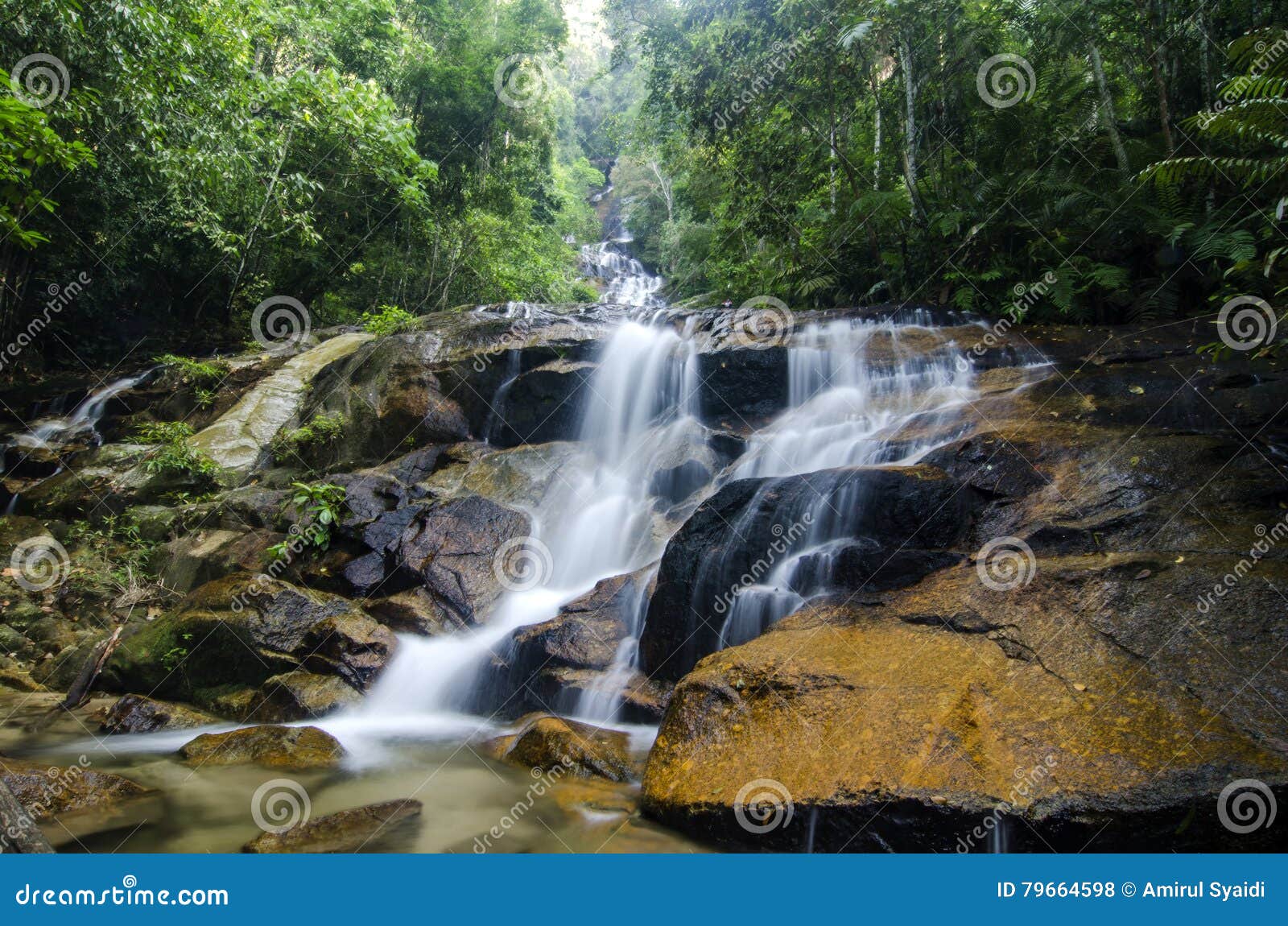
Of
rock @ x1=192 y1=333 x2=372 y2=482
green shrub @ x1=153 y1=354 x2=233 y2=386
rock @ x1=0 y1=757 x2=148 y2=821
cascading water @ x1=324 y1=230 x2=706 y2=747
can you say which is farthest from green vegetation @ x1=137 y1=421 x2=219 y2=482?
rock @ x1=0 y1=757 x2=148 y2=821

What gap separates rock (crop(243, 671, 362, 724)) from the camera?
242 inches

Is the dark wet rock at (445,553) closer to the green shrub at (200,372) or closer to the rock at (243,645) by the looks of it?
the rock at (243,645)

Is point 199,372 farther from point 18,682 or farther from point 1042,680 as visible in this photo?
point 1042,680

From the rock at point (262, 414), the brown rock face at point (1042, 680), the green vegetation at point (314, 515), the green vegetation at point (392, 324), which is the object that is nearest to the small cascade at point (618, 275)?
the green vegetation at point (392, 324)

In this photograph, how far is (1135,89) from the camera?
11.6 m

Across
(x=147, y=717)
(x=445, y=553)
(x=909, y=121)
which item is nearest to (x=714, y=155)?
(x=909, y=121)

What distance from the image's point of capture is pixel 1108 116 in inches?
374

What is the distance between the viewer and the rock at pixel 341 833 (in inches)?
142

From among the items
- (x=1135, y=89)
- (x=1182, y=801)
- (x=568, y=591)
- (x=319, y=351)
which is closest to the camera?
(x=1182, y=801)

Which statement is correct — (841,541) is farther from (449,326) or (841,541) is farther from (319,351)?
(319,351)

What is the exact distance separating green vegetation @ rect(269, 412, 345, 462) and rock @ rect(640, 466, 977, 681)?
721cm

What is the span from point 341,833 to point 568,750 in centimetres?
157

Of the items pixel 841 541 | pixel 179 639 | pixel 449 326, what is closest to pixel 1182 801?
pixel 841 541

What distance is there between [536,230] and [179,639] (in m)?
17.0
